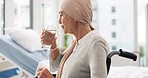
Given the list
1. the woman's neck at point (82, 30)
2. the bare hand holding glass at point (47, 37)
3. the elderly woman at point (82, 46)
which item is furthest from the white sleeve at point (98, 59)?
the bare hand holding glass at point (47, 37)

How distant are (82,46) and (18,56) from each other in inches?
51.4

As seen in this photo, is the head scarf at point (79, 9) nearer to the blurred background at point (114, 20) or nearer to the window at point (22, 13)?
the window at point (22, 13)

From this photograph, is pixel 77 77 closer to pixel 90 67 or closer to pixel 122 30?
pixel 90 67

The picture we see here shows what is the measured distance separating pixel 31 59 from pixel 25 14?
1.61 meters

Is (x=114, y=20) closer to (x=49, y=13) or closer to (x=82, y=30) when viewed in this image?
(x=49, y=13)

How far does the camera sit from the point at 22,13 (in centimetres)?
378

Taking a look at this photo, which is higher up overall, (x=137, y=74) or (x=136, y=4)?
(x=136, y=4)

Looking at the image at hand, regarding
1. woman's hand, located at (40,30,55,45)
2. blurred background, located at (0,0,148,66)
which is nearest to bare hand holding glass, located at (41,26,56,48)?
woman's hand, located at (40,30,55,45)

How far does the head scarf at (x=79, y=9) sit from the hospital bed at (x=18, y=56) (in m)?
1.26

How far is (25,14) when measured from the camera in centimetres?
386

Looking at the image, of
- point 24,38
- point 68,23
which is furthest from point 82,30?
point 24,38

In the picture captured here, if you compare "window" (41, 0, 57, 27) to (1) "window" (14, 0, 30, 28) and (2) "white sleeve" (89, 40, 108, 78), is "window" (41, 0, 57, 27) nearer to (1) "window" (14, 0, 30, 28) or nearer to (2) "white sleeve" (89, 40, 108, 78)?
(1) "window" (14, 0, 30, 28)

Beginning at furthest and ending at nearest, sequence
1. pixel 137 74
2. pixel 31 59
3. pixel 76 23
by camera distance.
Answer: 1. pixel 31 59
2. pixel 137 74
3. pixel 76 23

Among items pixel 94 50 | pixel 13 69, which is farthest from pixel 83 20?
pixel 13 69
